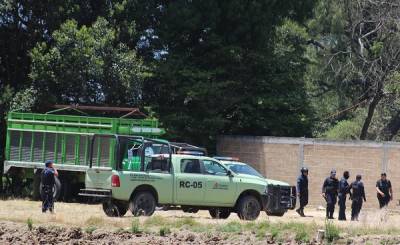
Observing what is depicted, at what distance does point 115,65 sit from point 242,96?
5.91 m

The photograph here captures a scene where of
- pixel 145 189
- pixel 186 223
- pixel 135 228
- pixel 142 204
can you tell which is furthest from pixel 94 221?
pixel 145 189

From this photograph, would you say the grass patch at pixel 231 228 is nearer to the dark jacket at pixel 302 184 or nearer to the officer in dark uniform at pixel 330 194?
the officer in dark uniform at pixel 330 194

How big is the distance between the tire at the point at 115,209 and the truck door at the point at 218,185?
2.28 m

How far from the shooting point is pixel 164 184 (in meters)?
21.5

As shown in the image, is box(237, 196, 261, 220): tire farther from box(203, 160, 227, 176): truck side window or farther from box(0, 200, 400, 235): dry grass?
box(0, 200, 400, 235): dry grass

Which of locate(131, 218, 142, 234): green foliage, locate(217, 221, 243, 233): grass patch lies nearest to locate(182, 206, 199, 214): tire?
locate(131, 218, 142, 234): green foliage

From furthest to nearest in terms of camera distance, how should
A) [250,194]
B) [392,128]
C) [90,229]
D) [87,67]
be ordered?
[392,128] < [87,67] < [250,194] < [90,229]

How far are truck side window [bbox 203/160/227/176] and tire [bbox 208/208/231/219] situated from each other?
4.42ft

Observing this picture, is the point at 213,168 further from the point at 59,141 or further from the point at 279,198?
the point at 59,141

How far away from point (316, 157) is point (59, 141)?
34.3 feet

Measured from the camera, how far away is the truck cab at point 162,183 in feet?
69.5

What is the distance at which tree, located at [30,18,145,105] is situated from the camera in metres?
31.3

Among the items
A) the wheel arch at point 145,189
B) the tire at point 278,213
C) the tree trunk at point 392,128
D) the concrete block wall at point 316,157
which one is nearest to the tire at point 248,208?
the tire at point 278,213

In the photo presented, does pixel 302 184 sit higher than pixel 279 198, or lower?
higher
